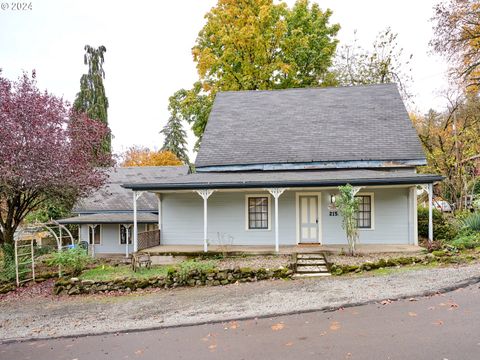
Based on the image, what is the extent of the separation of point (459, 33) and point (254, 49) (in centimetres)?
1154

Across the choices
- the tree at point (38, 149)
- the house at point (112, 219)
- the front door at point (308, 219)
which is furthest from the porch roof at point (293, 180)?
the house at point (112, 219)

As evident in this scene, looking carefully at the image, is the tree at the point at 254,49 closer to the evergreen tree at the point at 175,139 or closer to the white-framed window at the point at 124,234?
the white-framed window at the point at 124,234

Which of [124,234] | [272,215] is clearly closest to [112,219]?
[124,234]

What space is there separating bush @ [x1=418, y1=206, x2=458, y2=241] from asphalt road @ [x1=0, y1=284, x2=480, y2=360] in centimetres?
803

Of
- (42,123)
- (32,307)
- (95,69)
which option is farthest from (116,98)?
(32,307)

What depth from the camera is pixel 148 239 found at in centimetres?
1462

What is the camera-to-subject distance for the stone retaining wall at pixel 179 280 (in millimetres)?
10914

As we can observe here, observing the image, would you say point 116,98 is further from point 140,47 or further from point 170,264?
point 170,264

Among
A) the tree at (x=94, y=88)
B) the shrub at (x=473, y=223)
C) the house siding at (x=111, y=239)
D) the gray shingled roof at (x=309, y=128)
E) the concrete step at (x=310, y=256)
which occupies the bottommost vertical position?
the house siding at (x=111, y=239)

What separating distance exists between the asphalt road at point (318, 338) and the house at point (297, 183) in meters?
6.28

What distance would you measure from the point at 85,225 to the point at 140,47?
1111 centimetres

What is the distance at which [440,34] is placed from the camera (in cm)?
1950

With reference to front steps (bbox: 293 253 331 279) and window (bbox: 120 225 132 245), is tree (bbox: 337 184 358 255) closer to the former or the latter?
front steps (bbox: 293 253 331 279)

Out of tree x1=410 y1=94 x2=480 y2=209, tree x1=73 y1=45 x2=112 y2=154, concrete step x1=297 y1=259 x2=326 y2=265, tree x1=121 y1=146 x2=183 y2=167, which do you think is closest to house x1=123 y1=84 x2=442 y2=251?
concrete step x1=297 y1=259 x2=326 y2=265
